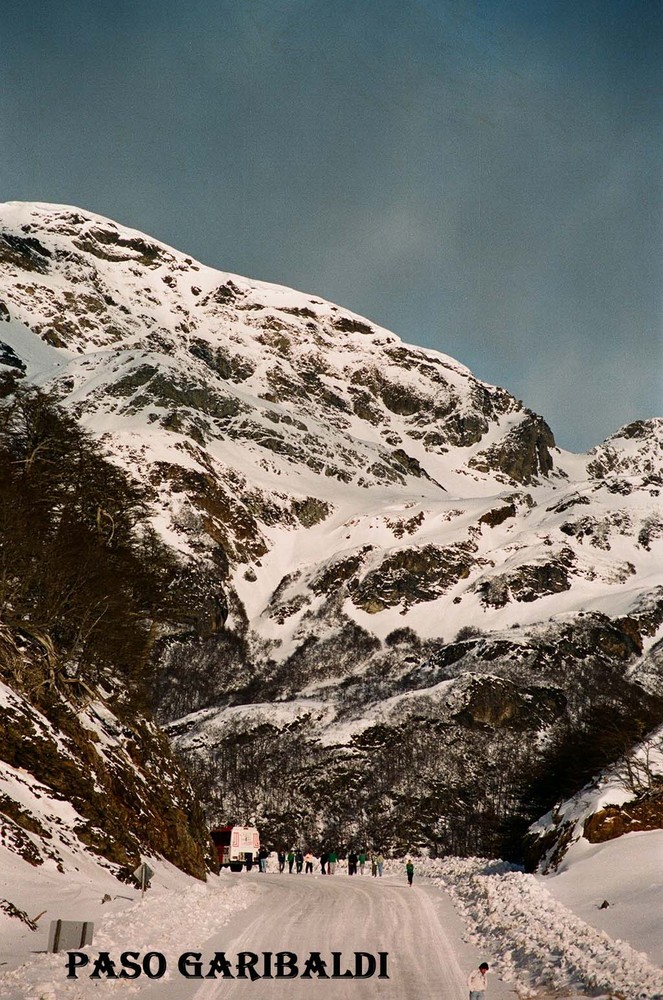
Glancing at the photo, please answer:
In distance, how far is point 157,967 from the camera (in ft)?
53.9

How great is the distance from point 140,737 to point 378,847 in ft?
276

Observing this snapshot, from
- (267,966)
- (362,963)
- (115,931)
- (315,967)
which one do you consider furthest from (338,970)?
(115,931)

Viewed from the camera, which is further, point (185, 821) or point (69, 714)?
point (185, 821)

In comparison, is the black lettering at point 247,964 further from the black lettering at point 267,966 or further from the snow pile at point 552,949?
the snow pile at point 552,949

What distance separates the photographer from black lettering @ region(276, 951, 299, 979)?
16.6m

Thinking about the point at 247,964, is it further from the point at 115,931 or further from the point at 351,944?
the point at 351,944

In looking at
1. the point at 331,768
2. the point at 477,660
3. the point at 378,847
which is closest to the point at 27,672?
the point at 378,847

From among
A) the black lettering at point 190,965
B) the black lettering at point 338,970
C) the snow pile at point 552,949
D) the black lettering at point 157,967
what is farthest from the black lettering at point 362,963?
the black lettering at point 157,967

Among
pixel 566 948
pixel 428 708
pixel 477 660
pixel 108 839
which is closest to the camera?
pixel 566 948

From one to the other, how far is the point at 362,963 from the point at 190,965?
12.1 ft

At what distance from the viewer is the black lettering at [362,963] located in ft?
54.9

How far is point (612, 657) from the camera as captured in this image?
578ft

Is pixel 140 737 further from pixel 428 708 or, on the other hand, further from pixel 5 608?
pixel 428 708

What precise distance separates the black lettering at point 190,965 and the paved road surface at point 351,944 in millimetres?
241
